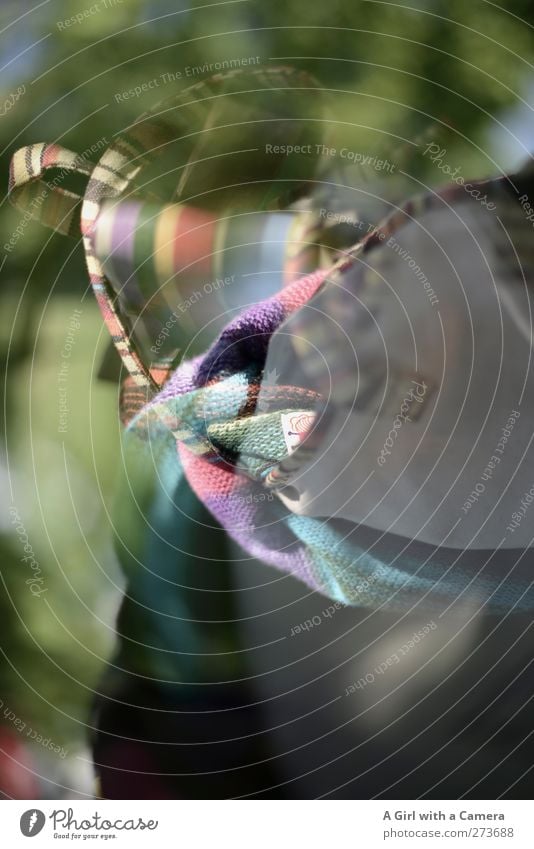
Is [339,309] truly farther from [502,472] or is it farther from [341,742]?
[341,742]

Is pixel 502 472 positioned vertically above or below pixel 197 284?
below

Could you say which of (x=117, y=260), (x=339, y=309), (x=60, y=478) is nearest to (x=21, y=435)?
(x=60, y=478)
